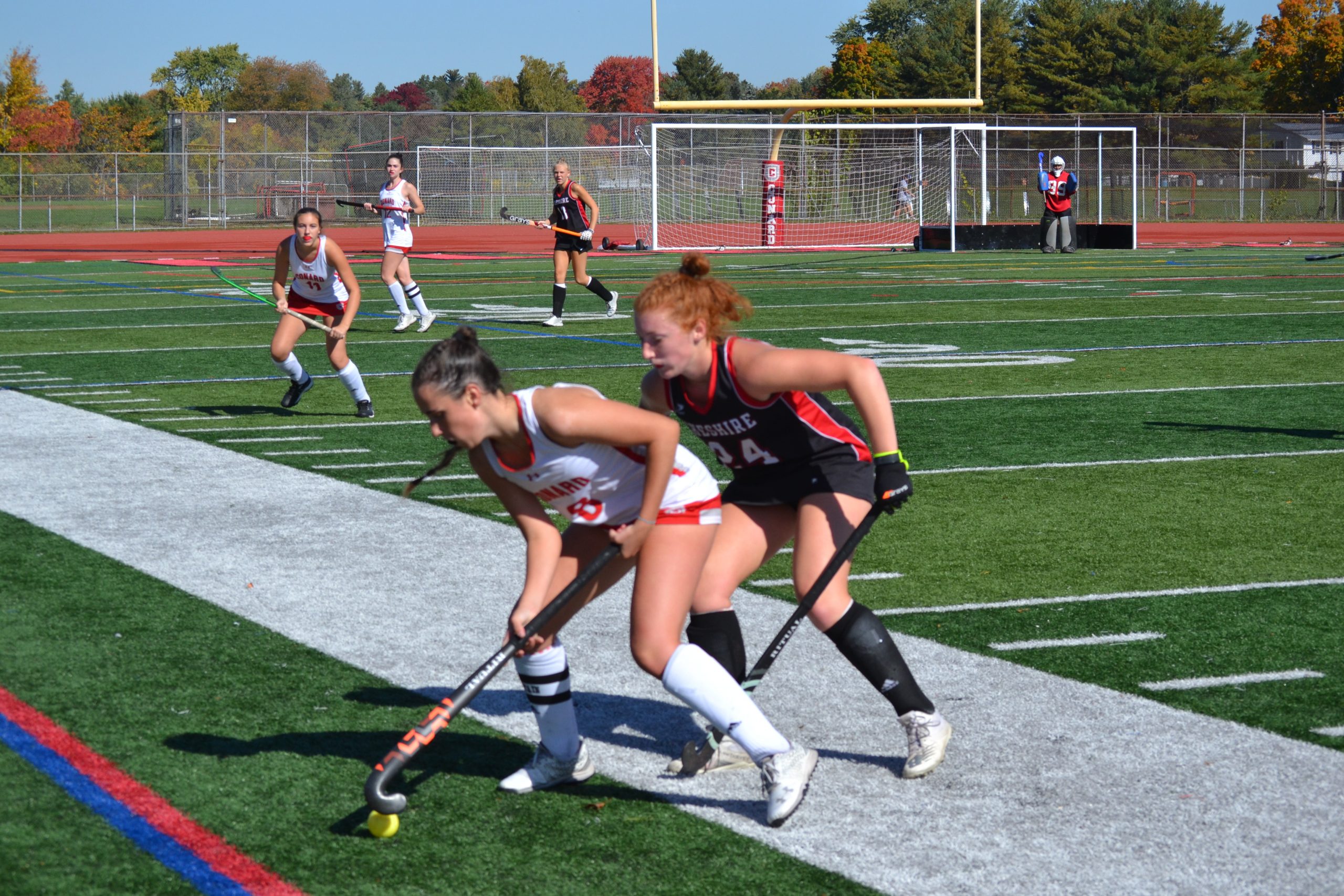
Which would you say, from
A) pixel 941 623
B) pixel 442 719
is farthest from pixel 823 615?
pixel 941 623

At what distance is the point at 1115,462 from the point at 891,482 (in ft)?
17.2

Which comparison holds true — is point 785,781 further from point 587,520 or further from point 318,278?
point 318,278

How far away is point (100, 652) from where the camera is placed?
5414mm

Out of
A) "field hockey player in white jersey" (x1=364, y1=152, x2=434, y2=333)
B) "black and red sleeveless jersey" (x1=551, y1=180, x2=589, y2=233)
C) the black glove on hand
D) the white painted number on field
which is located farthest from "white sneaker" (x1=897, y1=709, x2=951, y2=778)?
"black and red sleeveless jersey" (x1=551, y1=180, x2=589, y2=233)

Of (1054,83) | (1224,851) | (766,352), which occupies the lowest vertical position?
(1224,851)

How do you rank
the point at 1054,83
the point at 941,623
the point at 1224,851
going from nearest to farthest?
the point at 1224,851 → the point at 941,623 → the point at 1054,83

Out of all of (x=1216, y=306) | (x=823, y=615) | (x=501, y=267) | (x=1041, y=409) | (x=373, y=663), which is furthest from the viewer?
(x=501, y=267)

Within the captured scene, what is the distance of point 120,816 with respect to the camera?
13.1 ft

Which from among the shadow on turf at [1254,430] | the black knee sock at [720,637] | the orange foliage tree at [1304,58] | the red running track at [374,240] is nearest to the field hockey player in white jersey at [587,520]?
the black knee sock at [720,637]

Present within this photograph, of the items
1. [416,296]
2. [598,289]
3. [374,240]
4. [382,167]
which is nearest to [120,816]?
[416,296]

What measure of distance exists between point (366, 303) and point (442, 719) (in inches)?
694

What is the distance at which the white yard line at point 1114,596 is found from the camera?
6.00 m

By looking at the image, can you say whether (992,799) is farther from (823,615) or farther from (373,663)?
(373,663)

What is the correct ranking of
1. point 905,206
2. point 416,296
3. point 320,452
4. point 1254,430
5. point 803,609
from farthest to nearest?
1. point 905,206
2. point 416,296
3. point 1254,430
4. point 320,452
5. point 803,609
